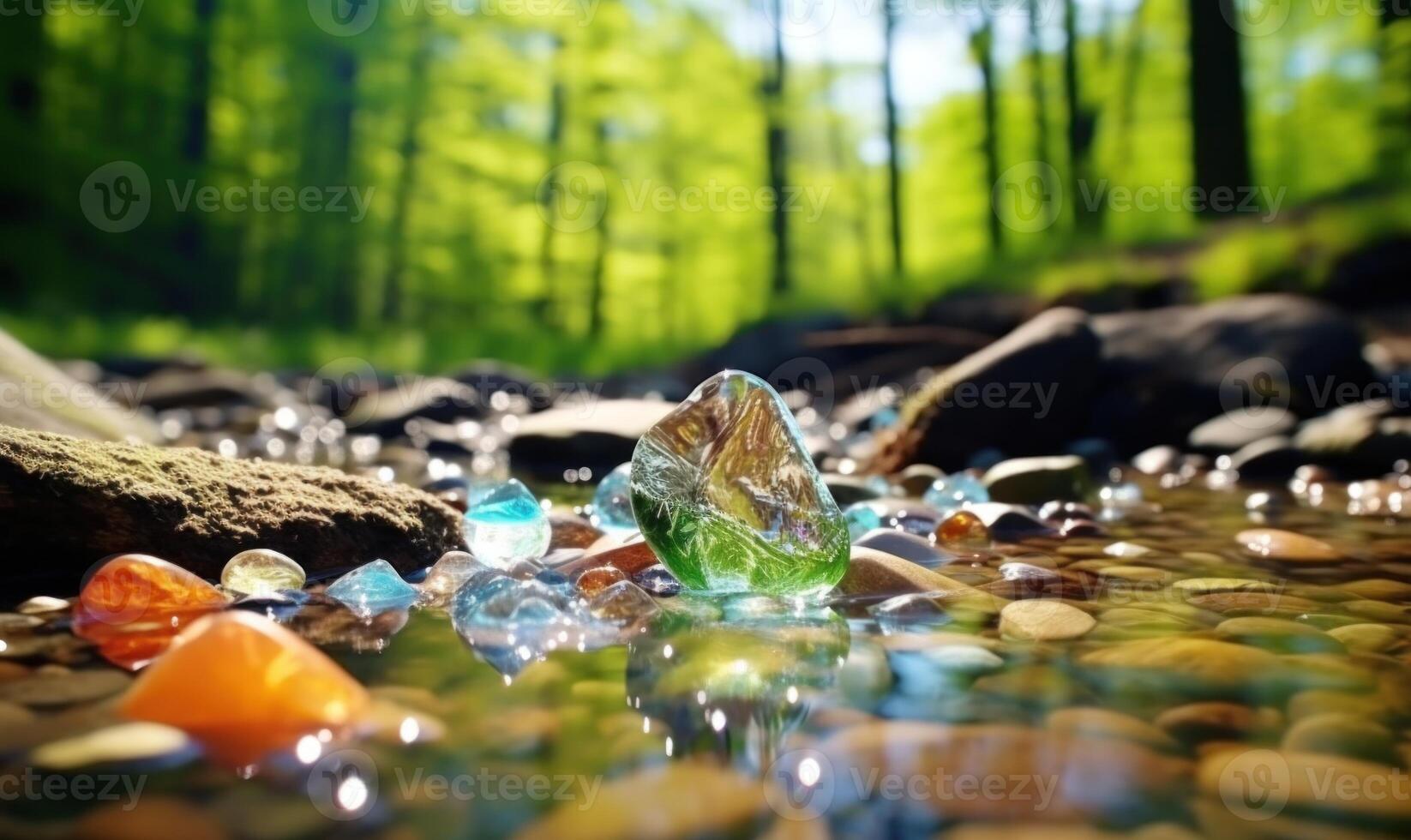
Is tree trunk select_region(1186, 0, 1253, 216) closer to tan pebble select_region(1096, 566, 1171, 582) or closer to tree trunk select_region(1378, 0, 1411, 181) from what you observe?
tree trunk select_region(1378, 0, 1411, 181)

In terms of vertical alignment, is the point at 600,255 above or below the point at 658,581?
above

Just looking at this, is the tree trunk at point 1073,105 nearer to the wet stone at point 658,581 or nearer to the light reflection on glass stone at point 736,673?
the wet stone at point 658,581

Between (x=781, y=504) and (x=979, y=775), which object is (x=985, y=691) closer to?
(x=979, y=775)

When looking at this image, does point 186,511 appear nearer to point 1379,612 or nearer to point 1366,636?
point 1366,636

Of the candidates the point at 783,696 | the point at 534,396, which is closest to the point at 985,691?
the point at 783,696

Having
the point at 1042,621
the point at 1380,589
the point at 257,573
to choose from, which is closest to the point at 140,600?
the point at 257,573

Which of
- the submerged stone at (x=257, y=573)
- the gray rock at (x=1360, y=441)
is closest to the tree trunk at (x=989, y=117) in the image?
the gray rock at (x=1360, y=441)

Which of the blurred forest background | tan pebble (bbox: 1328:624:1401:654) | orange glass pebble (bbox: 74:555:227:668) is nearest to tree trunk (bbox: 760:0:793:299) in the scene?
the blurred forest background
